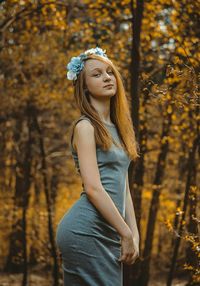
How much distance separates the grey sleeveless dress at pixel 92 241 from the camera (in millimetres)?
2670

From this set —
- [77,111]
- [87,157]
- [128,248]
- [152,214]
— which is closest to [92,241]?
[128,248]

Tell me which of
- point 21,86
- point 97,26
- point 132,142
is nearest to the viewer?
point 132,142

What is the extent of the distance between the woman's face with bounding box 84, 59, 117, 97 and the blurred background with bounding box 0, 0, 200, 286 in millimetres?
906

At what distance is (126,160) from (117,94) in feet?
1.25

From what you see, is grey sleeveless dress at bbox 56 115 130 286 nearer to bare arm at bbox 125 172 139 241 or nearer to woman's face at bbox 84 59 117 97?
bare arm at bbox 125 172 139 241

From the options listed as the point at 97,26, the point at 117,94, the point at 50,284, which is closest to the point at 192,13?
the point at 97,26

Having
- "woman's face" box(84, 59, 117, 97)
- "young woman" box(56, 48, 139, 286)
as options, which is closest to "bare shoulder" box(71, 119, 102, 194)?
"young woman" box(56, 48, 139, 286)

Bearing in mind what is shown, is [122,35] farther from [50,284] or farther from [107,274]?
[107,274]

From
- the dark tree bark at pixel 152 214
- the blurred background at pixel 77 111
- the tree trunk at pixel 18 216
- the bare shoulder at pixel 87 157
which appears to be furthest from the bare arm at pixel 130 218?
the tree trunk at pixel 18 216

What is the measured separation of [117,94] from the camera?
3027 mm

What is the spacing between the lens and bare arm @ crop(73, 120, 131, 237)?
266cm

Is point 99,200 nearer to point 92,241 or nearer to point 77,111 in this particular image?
point 92,241

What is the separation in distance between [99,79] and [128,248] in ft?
2.88

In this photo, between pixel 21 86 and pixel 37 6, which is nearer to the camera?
pixel 37 6
